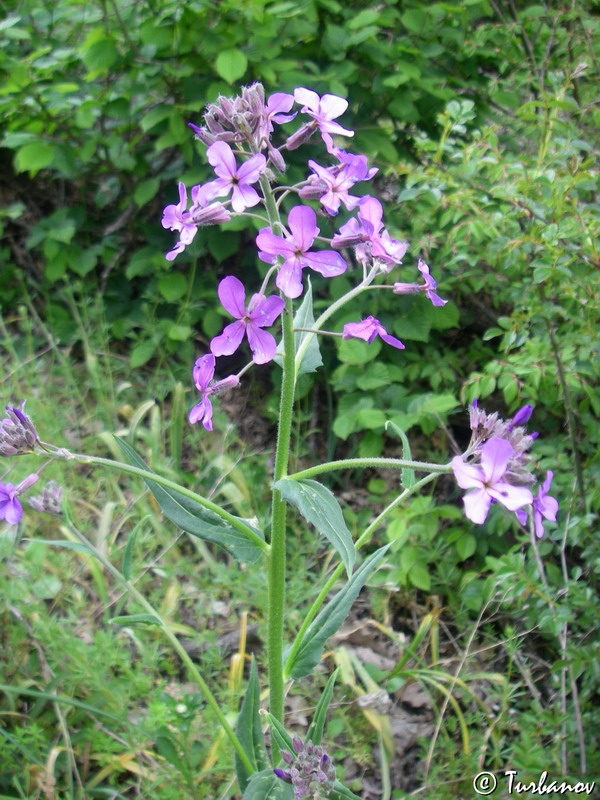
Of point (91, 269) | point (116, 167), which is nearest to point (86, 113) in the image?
point (116, 167)

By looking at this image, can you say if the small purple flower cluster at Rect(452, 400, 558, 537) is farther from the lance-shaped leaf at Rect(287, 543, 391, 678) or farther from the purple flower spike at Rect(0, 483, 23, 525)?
the purple flower spike at Rect(0, 483, 23, 525)

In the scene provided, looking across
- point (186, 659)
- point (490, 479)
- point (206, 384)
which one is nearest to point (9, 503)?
point (206, 384)

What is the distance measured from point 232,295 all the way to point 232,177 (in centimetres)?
20

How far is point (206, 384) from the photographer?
140 centimetres

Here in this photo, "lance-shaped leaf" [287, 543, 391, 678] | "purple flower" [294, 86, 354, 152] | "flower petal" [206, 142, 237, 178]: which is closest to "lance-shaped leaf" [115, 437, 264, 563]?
"lance-shaped leaf" [287, 543, 391, 678]

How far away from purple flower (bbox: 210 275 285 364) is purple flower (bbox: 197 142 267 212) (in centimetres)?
14

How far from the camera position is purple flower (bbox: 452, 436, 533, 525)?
3.70 ft

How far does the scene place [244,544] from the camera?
152cm

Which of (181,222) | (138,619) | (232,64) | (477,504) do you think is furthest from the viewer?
(232,64)

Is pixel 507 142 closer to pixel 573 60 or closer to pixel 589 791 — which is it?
pixel 573 60

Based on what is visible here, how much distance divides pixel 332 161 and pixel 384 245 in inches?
85.6

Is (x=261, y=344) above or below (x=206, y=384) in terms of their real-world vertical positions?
above

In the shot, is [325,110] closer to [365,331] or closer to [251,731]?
[365,331]

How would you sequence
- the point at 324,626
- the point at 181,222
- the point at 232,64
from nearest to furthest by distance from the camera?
the point at 181,222, the point at 324,626, the point at 232,64
